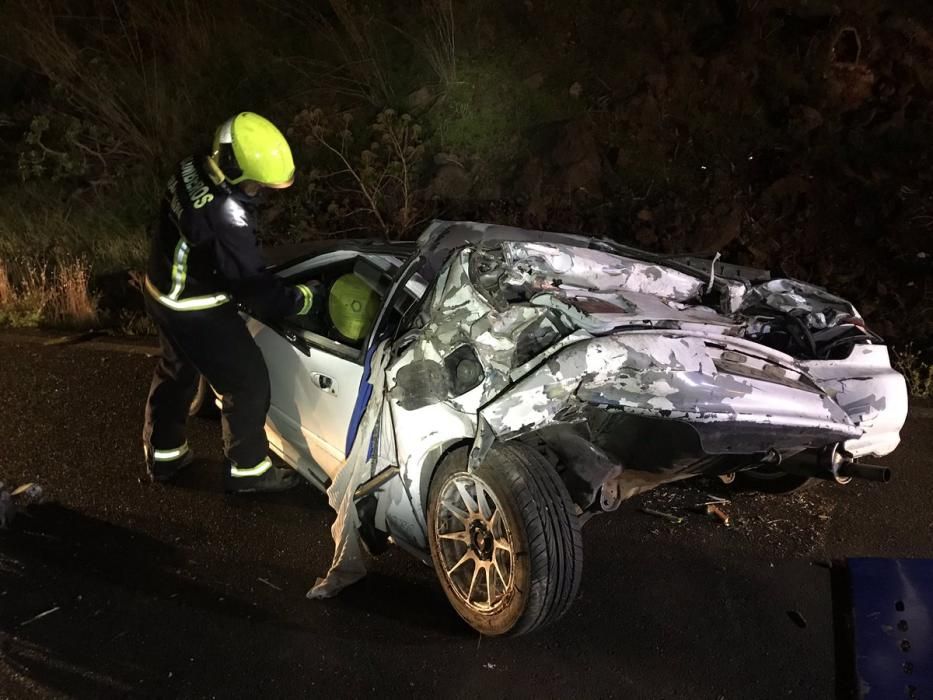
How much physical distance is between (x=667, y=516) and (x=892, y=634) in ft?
6.67

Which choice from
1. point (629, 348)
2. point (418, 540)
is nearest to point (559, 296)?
point (629, 348)

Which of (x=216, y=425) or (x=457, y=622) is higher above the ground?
(x=216, y=425)

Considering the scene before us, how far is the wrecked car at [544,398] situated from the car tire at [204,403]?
4.32ft

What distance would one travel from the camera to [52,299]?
6562mm

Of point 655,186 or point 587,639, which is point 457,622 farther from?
point 655,186

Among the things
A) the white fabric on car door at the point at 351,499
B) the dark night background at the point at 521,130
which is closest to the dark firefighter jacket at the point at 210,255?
the white fabric on car door at the point at 351,499

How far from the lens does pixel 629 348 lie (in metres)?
2.49

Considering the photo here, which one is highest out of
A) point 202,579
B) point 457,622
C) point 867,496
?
point 202,579

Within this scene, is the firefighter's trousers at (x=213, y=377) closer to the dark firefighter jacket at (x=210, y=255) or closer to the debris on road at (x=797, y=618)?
the dark firefighter jacket at (x=210, y=255)

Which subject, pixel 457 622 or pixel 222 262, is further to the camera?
pixel 222 262

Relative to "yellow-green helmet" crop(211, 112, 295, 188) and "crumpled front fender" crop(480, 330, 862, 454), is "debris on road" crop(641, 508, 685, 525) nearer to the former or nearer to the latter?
"crumpled front fender" crop(480, 330, 862, 454)

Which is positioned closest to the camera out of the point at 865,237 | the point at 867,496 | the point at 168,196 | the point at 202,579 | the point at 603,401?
the point at 603,401

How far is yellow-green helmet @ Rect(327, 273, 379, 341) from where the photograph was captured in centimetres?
338

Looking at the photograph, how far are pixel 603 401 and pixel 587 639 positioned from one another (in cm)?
112
